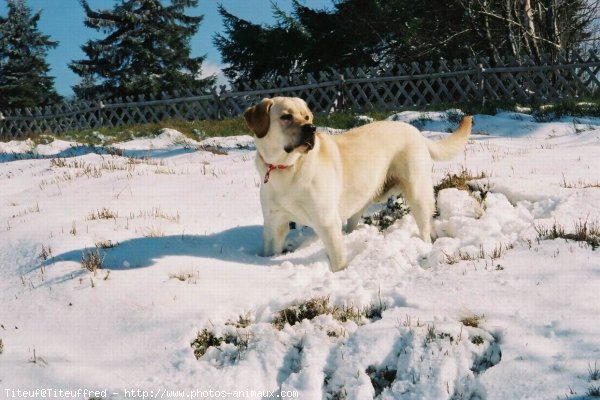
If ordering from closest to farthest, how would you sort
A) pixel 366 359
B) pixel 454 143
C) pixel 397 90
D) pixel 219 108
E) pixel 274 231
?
pixel 366 359 < pixel 274 231 < pixel 454 143 < pixel 397 90 < pixel 219 108

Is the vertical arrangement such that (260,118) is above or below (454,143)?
above

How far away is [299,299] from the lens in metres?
3.31

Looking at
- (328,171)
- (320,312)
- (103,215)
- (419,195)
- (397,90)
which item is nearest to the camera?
(320,312)

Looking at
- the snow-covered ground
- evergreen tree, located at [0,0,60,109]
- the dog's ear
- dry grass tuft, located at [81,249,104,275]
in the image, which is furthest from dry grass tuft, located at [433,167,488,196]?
evergreen tree, located at [0,0,60,109]

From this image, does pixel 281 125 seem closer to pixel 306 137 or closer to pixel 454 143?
pixel 306 137

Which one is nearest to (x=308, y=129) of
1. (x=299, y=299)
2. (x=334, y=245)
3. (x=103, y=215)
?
(x=334, y=245)

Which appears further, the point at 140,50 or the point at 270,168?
the point at 140,50

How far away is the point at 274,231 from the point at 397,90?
1474 cm

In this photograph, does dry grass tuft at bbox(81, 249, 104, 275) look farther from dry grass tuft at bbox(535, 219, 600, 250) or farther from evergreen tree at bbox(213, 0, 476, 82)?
evergreen tree at bbox(213, 0, 476, 82)

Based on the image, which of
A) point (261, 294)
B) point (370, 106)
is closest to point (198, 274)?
point (261, 294)

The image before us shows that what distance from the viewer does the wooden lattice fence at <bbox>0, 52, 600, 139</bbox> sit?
49.0 feet

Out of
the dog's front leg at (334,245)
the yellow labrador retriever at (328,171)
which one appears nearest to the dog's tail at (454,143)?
the yellow labrador retriever at (328,171)

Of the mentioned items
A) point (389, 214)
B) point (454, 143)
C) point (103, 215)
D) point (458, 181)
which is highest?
point (454, 143)

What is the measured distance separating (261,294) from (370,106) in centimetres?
1415
